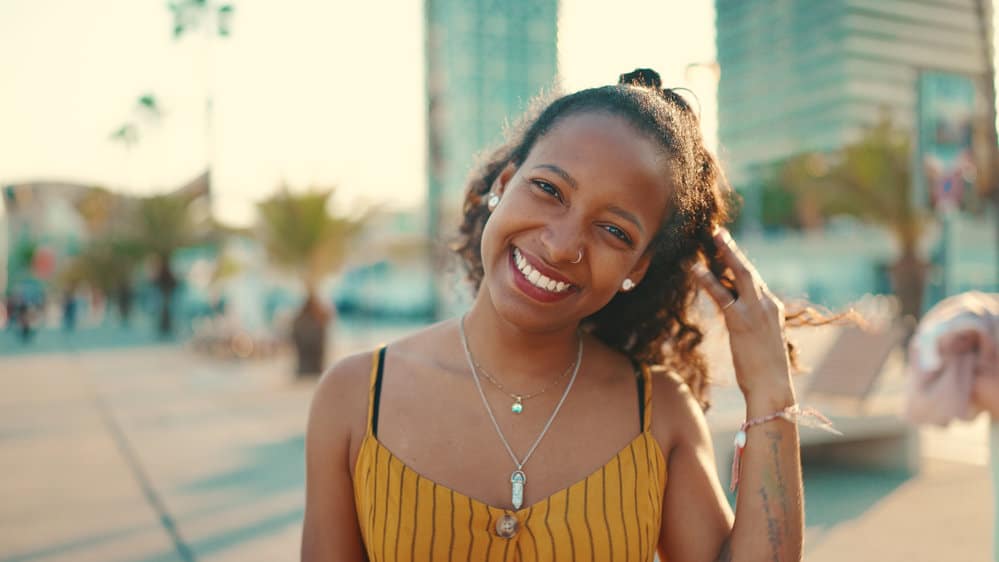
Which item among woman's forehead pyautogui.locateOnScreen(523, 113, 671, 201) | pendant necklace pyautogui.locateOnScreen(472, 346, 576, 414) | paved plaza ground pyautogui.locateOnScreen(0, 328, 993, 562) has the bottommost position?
paved plaza ground pyautogui.locateOnScreen(0, 328, 993, 562)

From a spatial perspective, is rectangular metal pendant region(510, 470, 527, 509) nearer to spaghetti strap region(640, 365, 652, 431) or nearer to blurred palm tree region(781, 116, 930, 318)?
spaghetti strap region(640, 365, 652, 431)

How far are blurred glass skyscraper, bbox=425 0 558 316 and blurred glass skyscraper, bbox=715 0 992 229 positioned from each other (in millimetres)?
807

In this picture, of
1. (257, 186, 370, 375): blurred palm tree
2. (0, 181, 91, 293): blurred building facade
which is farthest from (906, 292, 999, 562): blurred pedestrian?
(0, 181, 91, 293): blurred building facade

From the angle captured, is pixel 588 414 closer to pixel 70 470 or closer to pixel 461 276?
pixel 461 276

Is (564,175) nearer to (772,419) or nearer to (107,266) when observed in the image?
(772,419)

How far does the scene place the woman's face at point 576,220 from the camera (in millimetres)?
1558

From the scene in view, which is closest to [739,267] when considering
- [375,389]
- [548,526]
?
[548,526]

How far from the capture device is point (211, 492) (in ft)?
18.0

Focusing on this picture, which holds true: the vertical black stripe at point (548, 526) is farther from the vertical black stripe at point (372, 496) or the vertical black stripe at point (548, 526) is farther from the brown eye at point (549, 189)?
the brown eye at point (549, 189)

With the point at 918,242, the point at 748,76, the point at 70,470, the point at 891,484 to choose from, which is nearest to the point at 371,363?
the point at 891,484

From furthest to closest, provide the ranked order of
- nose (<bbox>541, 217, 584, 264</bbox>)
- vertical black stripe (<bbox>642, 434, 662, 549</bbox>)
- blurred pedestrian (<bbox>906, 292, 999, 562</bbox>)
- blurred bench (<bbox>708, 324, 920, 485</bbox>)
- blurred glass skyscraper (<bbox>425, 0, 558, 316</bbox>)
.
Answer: blurred bench (<bbox>708, 324, 920, 485</bbox>) → blurred glass skyscraper (<bbox>425, 0, 558, 316</bbox>) → blurred pedestrian (<bbox>906, 292, 999, 562</bbox>) → vertical black stripe (<bbox>642, 434, 662, 549</bbox>) → nose (<bbox>541, 217, 584, 264</bbox>)

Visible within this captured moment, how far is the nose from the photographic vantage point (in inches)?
60.3

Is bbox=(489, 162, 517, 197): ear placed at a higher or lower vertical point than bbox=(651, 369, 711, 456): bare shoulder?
higher

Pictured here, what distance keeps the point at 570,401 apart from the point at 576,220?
427 millimetres
